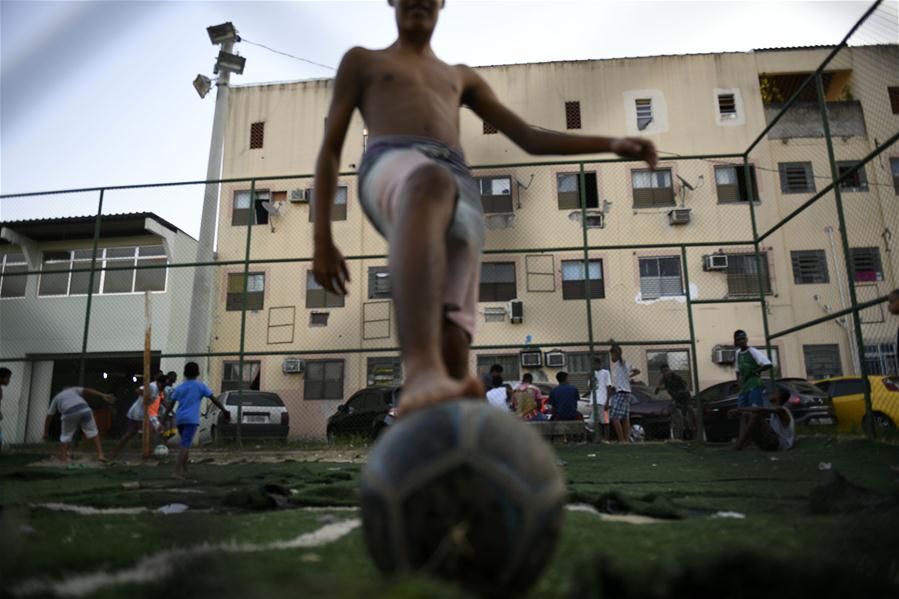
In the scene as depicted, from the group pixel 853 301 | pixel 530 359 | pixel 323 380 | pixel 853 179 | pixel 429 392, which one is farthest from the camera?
pixel 323 380

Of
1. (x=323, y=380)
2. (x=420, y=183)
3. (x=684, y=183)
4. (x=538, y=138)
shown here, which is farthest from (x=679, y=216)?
(x=420, y=183)

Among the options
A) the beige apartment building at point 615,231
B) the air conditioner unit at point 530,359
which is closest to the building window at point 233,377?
the beige apartment building at point 615,231

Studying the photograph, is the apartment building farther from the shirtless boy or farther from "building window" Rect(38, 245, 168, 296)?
the shirtless boy

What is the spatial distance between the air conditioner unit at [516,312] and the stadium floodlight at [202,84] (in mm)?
11877

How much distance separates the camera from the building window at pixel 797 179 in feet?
42.5

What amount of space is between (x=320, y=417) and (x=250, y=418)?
15.8 ft

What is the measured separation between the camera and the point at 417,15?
1.97 m

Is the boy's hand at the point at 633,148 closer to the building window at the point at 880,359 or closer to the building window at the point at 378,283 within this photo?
the building window at the point at 880,359

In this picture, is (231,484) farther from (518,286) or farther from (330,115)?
(518,286)

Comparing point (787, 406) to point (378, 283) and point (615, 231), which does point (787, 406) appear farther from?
point (378, 283)

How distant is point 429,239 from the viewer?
4.86 ft

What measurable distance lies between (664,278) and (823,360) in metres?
4.51

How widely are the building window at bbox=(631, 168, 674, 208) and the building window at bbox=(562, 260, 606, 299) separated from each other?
248 inches

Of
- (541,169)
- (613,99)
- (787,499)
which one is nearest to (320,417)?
(541,169)
